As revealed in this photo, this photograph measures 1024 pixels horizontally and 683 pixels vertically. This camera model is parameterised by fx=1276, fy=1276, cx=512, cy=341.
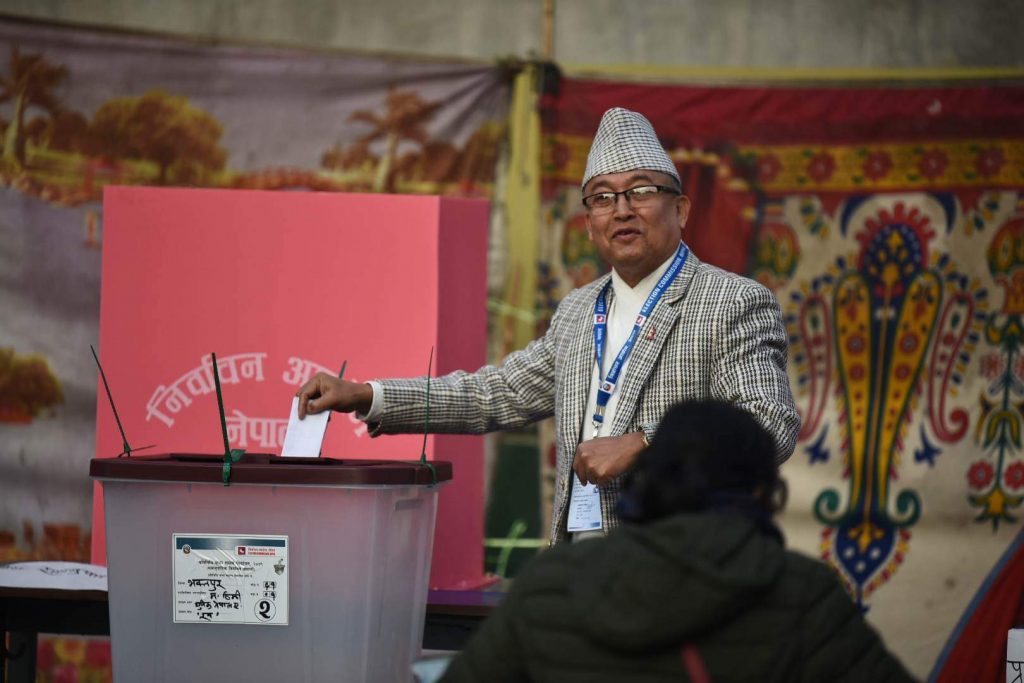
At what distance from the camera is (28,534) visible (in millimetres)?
4328

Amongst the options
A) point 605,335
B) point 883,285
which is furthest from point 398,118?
point 605,335

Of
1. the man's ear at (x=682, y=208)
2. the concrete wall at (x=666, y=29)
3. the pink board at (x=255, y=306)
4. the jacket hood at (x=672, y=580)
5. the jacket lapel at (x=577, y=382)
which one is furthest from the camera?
the concrete wall at (x=666, y=29)

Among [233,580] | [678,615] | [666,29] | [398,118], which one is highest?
[666,29]

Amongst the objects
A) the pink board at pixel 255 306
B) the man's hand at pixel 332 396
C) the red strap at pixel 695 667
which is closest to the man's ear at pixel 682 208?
the pink board at pixel 255 306

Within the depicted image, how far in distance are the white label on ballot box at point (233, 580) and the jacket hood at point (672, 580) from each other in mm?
816

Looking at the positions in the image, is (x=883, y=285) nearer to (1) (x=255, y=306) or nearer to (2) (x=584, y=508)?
(2) (x=584, y=508)

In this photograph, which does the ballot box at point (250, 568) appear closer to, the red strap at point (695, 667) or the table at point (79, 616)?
the table at point (79, 616)

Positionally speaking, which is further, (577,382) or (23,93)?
(23,93)

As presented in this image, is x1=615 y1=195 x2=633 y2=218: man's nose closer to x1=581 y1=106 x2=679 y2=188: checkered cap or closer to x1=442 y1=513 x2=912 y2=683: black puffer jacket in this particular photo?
x1=581 y1=106 x2=679 y2=188: checkered cap

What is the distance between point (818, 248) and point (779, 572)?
3137mm

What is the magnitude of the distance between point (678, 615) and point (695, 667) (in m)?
0.08

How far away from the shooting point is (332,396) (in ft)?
8.19

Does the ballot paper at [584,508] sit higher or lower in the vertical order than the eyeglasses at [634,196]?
lower

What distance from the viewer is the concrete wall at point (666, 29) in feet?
15.1
